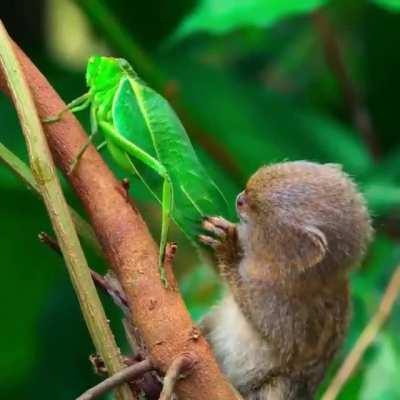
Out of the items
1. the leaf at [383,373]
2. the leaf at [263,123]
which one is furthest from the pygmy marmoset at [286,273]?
the leaf at [263,123]

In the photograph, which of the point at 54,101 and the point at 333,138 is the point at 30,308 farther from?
the point at 54,101

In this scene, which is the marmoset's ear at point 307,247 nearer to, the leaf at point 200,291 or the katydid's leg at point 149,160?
the katydid's leg at point 149,160

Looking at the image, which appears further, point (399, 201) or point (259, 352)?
point (399, 201)

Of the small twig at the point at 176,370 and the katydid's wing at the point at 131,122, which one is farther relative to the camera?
the katydid's wing at the point at 131,122

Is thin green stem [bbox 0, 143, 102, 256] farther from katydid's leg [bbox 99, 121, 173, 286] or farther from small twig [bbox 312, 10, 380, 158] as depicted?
small twig [bbox 312, 10, 380, 158]

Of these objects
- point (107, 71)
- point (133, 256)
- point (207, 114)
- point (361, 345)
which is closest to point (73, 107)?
point (107, 71)

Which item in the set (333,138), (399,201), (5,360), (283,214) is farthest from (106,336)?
(5,360)
